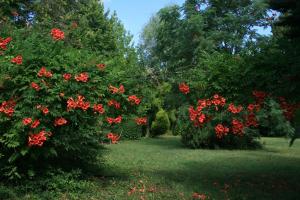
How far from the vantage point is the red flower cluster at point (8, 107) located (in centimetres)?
709

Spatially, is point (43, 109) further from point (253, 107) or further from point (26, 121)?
point (253, 107)

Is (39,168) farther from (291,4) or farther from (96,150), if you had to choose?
(291,4)

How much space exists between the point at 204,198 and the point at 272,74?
2.44m

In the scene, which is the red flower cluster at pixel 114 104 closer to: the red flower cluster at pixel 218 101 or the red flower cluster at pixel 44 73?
the red flower cluster at pixel 44 73

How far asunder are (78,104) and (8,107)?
41.5 inches

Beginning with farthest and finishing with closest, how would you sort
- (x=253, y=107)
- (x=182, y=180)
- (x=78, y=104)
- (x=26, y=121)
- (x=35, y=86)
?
(x=182, y=180) → (x=253, y=107) → (x=78, y=104) → (x=35, y=86) → (x=26, y=121)

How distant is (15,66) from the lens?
288 inches

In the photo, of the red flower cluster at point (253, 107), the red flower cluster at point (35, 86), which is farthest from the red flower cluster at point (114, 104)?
the red flower cluster at point (253, 107)

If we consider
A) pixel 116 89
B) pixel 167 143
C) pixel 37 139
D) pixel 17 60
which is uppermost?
pixel 17 60

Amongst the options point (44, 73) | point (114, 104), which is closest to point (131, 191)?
point (114, 104)

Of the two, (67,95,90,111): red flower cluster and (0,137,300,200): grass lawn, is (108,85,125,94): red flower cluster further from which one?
(0,137,300,200): grass lawn

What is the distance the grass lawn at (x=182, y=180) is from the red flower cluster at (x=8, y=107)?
1.45m

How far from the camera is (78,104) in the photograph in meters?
7.34

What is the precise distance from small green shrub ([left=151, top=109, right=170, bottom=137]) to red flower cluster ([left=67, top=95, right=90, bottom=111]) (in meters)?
17.8
